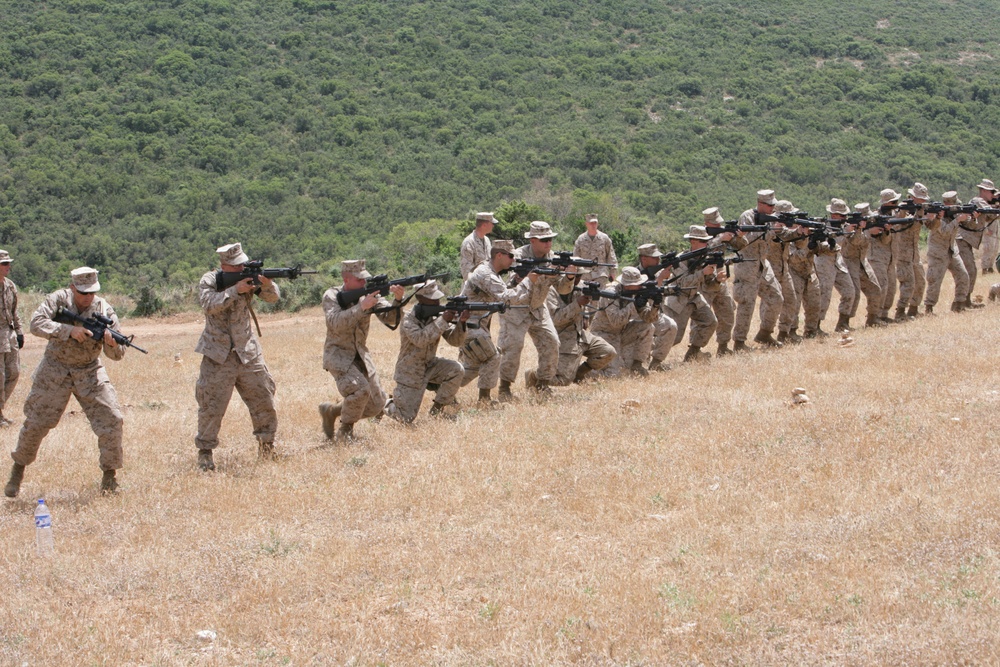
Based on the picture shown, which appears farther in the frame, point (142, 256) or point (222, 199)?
point (222, 199)

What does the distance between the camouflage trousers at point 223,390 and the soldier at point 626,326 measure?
4.75m

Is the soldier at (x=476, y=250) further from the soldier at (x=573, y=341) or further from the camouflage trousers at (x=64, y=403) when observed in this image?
the camouflage trousers at (x=64, y=403)

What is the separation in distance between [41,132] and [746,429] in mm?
45938

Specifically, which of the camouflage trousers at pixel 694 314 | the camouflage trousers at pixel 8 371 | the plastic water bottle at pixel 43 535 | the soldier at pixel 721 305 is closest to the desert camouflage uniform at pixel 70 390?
the plastic water bottle at pixel 43 535

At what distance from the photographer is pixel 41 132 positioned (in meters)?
49.9

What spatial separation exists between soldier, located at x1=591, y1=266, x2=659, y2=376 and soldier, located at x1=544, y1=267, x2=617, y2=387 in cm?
32

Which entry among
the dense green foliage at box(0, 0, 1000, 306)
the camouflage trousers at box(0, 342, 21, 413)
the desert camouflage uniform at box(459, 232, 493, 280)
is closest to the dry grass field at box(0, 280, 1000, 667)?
the camouflage trousers at box(0, 342, 21, 413)

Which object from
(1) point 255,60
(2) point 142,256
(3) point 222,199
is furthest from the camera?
(1) point 255,60

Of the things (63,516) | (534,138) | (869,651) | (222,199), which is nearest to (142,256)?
→ (222,199)

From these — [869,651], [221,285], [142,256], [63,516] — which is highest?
[221,285]

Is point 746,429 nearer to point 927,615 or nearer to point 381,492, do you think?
point 381,492

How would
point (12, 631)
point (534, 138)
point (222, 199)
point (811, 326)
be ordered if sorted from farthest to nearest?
point (534, 138), point (222, 199), point (811, 326), point (12, 631)

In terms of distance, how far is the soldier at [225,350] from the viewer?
10805 mm

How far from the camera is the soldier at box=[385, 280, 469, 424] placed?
1230cm
